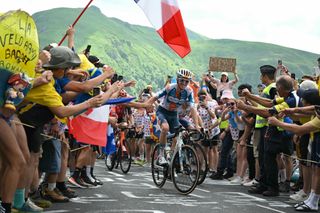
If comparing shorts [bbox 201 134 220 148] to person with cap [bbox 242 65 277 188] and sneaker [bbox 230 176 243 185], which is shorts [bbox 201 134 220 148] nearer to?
sneaker [bbox 230 176 243 185]

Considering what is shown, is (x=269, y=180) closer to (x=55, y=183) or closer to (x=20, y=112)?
(x=55, y=183)

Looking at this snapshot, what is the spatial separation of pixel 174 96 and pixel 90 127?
2270 millimetres

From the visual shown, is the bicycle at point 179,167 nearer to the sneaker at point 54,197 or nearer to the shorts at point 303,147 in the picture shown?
the shorts at point 303,147

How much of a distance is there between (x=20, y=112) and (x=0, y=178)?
1020 mm

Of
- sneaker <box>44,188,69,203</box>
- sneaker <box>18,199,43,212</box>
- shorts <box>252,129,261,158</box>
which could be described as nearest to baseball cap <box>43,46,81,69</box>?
sneaker <box>18,199,43,212</box>

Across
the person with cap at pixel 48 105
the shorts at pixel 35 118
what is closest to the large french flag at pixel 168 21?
the person with cap at pixel 48 105

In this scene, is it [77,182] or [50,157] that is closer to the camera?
[50,157]

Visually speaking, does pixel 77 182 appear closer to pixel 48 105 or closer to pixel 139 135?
pixel 48 105

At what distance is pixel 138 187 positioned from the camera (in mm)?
Result: 10773

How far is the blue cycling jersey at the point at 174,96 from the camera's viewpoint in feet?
→ 35.8

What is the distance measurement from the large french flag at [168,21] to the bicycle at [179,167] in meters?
1.89

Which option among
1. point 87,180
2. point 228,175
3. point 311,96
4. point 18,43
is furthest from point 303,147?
point 18,43

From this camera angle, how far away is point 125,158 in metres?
14.6

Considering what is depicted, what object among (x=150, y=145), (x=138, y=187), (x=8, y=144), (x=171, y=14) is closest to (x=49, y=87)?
(x=8, y=144)
